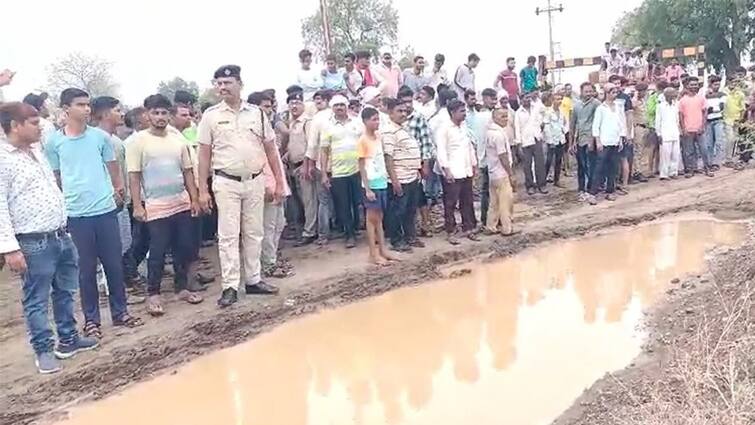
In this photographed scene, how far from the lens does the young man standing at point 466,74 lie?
12.3 metres

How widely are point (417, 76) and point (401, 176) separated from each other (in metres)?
4.51

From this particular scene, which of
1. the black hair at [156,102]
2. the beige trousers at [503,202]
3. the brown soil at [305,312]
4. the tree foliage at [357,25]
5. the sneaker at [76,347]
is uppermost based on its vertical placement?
the tree foliage at [357,25]

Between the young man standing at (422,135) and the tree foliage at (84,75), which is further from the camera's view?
the tree foliage at (84,75)

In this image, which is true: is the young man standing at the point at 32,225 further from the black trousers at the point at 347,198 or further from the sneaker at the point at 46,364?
the black trousers at the point at 347,198

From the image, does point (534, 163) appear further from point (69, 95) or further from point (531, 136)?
point (69, 95)

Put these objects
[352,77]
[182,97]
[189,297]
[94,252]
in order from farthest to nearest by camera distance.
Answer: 1. [352,77]
2. [182,97]
3. [189,297]
4. [94,252]

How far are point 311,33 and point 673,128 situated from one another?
27.4m

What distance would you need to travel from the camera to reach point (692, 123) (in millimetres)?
11391

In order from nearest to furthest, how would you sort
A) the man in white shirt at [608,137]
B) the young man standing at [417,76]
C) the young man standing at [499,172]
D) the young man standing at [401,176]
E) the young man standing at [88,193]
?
the young man standing at [88,193] → the young man standing at [401,176] → the young man standing at [499,172] → the man in white shirt at [608,137] → the young man standing at [417,76]

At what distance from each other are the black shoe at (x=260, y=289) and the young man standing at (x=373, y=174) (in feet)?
4.15

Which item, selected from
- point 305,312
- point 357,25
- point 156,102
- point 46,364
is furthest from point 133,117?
point 357,25

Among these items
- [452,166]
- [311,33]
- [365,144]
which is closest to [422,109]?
[452,166]

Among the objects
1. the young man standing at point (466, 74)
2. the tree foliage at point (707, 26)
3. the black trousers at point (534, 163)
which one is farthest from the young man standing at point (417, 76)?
the tree foliage at point (707, 26)

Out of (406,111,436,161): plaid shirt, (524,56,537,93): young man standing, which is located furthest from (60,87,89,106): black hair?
(524,56,537,93): young man standing
